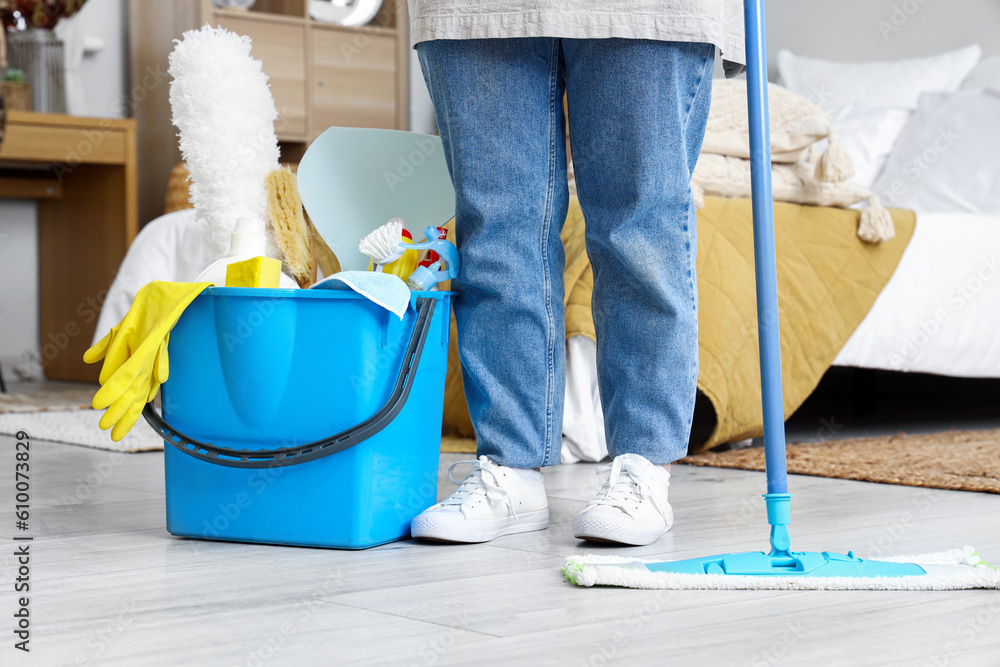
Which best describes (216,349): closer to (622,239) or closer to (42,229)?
(622,239)

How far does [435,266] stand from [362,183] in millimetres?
142

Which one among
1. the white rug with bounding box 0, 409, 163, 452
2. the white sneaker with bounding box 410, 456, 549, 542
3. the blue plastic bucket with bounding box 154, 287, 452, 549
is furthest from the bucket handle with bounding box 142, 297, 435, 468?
the white rug with bounding box 0, 409, 163, 452

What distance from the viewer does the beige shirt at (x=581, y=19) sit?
1.01 m

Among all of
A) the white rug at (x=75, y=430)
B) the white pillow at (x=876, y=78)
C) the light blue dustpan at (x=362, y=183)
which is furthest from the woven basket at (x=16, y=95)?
the light blue dustpan at (x=362, y=183)

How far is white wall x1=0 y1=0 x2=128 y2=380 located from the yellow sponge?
2772 millimetres

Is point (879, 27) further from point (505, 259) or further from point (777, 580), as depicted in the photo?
point (777, 580)

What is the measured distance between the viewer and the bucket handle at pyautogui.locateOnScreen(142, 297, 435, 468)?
39.0 inches

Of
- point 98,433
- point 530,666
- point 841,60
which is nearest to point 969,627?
point 530,666

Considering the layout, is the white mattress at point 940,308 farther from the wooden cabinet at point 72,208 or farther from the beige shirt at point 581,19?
the wooden cabinet at point 72,208

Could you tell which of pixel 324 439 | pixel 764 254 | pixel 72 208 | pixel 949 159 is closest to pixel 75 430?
pixel 324 439

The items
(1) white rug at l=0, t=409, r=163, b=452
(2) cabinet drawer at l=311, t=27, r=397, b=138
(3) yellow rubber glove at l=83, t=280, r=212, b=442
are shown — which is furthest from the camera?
(2) cabinet drawer at l=311, t=27, r=397, b=138

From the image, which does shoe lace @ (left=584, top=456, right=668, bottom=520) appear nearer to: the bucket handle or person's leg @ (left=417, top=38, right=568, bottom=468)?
person's leg @ (left=417, top=38, right=568, bottom=468)

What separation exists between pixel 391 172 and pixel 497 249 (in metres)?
0.19

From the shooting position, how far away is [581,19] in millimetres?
1017
